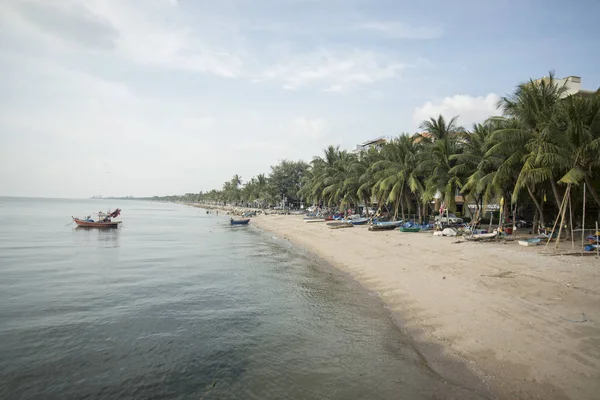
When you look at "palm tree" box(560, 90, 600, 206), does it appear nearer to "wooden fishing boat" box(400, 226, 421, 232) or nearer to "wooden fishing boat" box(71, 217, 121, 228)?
"wooden fishing boat" box(400, 226, 421, 232)

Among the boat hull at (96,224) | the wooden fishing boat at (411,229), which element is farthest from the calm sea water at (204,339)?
the boat hull at (96,224)

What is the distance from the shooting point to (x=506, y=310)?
1028 cm

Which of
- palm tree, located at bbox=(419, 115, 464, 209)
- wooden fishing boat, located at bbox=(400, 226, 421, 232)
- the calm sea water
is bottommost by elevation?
the calm sea water

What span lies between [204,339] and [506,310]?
914cm

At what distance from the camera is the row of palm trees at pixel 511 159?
1878 centimetres

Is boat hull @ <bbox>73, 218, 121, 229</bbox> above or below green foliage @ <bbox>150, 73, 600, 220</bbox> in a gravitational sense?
below

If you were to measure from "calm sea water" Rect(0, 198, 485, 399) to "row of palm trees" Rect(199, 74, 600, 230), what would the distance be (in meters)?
14.1

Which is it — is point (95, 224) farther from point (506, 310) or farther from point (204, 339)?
point (506, 310)

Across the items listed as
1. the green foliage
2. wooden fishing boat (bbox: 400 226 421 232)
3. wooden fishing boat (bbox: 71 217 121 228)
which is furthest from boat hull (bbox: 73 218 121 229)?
wooden fishing boat (bbox: 400 226 421 232)

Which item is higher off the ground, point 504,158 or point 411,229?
point 504,158

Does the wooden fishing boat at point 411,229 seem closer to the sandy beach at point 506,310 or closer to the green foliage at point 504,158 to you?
the green foliage at point 504,158

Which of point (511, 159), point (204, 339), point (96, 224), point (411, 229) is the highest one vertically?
point (511, 159)

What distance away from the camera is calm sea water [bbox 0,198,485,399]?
7.74 metres

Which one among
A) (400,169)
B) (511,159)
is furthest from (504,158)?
(400,169)
